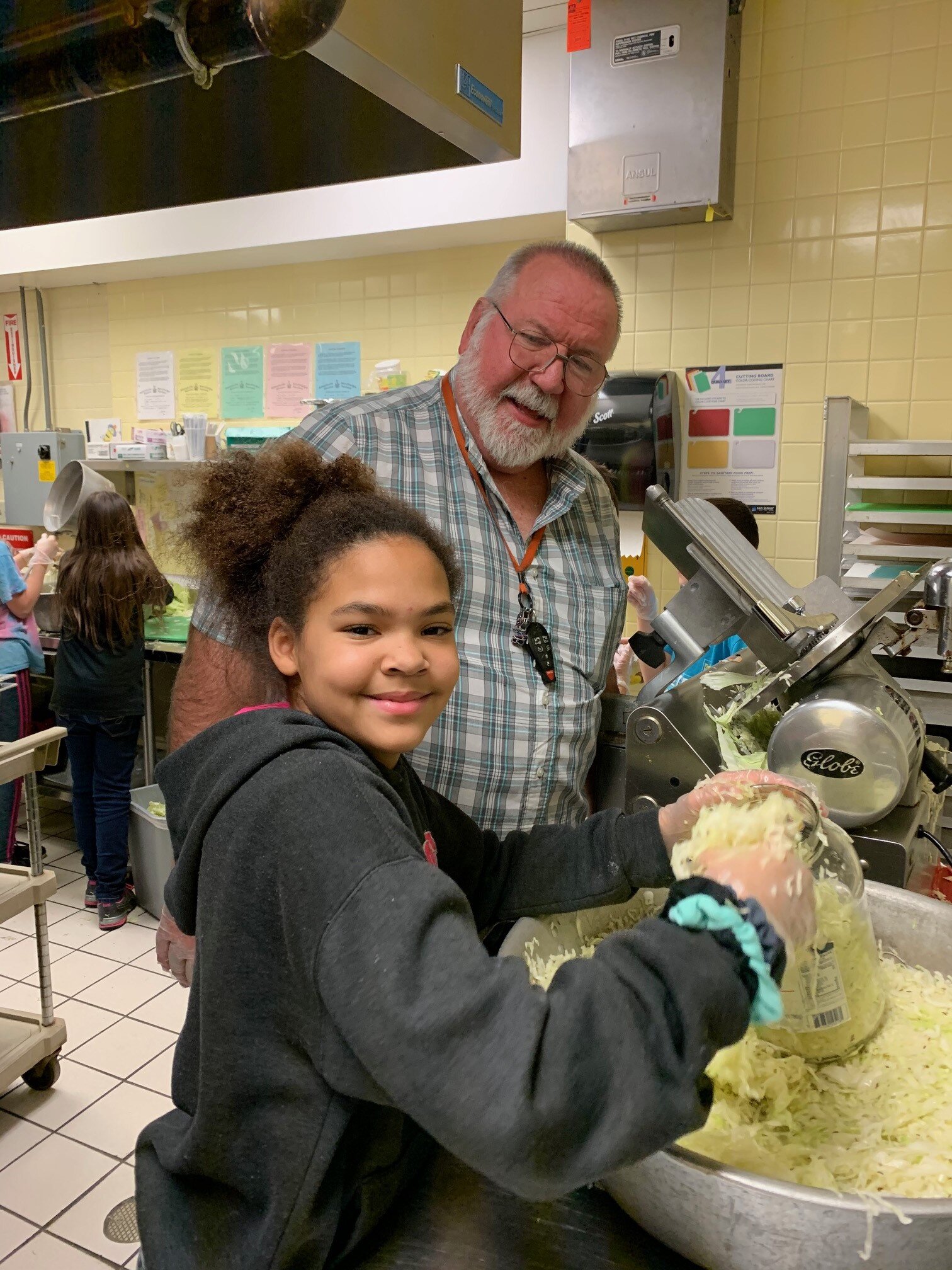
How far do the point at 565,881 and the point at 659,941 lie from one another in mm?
426

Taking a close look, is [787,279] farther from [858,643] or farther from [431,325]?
[858,643]

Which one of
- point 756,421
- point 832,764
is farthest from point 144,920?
point 832,764

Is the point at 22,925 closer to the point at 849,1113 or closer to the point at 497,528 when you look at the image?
the point at 497,528

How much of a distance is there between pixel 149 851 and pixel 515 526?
2411 mm

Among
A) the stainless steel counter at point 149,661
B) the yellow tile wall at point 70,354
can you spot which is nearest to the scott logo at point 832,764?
the stainless steel counter at point 149,661

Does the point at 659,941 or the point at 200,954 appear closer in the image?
the point at 659,941

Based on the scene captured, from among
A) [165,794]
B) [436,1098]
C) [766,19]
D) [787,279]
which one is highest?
[766,19]

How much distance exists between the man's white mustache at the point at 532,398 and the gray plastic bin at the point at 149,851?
2.28 metres

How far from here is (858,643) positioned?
124 centimetres

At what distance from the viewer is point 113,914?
134 inches

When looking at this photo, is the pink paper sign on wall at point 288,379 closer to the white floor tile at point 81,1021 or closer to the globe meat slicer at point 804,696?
the white floor tile at point 81,1021

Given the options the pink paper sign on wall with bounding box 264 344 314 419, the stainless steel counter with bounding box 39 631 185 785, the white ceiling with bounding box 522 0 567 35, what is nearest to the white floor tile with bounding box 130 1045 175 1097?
the stainless steel counter with bounding box 39 631 185 785

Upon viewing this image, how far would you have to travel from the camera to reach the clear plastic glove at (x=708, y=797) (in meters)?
0.84

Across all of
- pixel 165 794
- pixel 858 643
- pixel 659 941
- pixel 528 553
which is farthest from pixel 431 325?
pixel 659 941
